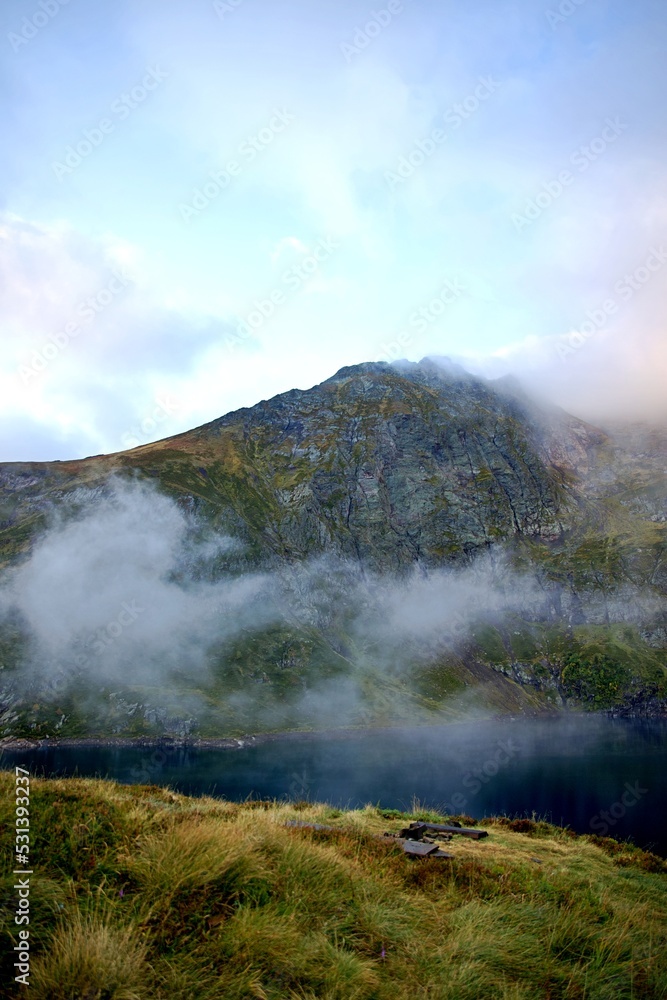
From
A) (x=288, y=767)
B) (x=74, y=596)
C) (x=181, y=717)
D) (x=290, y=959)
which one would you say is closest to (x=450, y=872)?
(x=290, y=959)

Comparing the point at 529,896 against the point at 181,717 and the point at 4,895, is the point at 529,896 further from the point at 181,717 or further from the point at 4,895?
the point at 181,717

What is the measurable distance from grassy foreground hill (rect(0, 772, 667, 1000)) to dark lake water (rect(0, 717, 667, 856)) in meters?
33.4

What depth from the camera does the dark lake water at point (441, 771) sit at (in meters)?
69.9

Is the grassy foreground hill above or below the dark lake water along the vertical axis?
above

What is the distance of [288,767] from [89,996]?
11468 cm

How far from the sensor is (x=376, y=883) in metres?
10.3

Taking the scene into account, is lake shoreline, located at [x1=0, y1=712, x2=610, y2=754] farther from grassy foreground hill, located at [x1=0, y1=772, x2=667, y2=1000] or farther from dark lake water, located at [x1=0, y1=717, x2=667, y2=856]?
grassy foreground hill, located at [x1=0, y1=772, x2=667, y2=1000]

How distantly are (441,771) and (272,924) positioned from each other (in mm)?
105217

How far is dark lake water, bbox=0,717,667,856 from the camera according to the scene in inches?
2751

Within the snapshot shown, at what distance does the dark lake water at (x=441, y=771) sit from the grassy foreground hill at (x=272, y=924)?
Answer: 33362 millimetres

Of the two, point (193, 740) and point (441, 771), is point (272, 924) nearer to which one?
point (441, 771)

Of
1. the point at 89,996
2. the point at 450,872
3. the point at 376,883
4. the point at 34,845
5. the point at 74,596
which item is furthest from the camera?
the point at 74,596

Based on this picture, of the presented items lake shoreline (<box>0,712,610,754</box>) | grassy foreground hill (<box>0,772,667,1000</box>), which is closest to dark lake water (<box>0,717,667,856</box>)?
lake shoreline (<box>0,712,610,754</box>)

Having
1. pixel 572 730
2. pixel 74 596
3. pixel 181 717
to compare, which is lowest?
pixel 572 730
